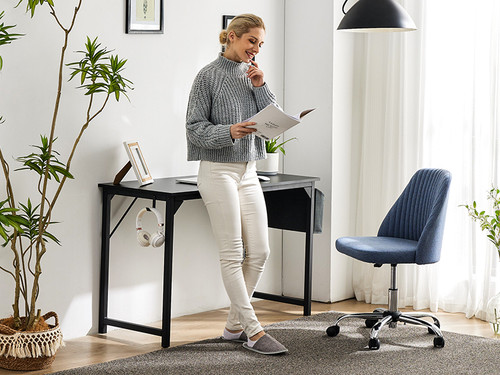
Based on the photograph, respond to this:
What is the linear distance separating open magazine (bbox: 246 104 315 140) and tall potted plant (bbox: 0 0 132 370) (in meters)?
0.62

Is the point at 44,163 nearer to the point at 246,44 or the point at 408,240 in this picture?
the point at 246,44

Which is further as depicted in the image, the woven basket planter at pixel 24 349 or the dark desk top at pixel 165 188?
the dark desk top at pixel 165 188

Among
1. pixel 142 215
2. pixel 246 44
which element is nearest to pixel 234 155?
pixel 246 44

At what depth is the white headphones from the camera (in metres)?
4.11

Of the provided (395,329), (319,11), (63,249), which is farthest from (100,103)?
(395,329)

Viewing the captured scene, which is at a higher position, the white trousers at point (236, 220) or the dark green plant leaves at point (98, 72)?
the dark green plant leaves at point (98, 72)

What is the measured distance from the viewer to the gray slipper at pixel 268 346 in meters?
3.87

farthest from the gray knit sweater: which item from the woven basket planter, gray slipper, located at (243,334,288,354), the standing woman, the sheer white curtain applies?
the sheer white curtain

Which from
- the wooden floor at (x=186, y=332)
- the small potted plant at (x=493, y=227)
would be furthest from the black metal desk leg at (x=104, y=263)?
the small potted plant at (x=493, y=227)

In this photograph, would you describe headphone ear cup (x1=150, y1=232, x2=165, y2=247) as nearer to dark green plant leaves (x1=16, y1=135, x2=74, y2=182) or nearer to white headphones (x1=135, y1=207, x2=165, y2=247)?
white headphones (x1=135, y1=207, x2=165, y2=247)

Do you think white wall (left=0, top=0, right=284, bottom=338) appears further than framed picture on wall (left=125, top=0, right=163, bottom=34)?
No

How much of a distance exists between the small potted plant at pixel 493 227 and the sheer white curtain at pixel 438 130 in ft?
0.25

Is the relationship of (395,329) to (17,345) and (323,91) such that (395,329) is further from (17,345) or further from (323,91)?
(17,345)

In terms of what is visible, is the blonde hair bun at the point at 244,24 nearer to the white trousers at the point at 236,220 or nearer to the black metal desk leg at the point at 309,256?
the white trousers at the point at 236,220
